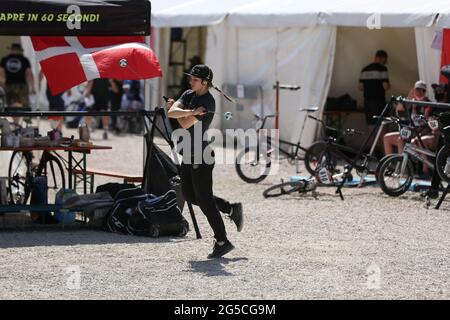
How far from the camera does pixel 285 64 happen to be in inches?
660

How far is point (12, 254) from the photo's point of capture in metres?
8.77

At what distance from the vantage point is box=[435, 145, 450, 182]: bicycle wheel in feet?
39.1

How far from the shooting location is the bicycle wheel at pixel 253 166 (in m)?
13.7

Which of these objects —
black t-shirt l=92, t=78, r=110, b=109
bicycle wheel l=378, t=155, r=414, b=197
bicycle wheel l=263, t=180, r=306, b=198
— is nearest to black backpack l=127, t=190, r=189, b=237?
bicycle wheel l=263, t=180, r=306, b=198

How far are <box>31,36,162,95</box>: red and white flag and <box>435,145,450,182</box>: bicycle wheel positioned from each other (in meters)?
3.52

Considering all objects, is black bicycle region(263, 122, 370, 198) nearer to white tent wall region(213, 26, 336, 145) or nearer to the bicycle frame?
the bicycle frame

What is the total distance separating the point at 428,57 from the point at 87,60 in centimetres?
590

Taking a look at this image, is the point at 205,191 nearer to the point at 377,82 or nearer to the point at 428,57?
the point at 428,57

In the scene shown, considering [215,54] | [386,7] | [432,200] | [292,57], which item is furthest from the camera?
[215,54]

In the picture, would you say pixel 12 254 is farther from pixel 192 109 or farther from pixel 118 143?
pixel 118 143

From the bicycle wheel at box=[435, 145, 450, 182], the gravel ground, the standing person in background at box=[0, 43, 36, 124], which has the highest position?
the standing person in background at box=[0, 43, 36, 124]
